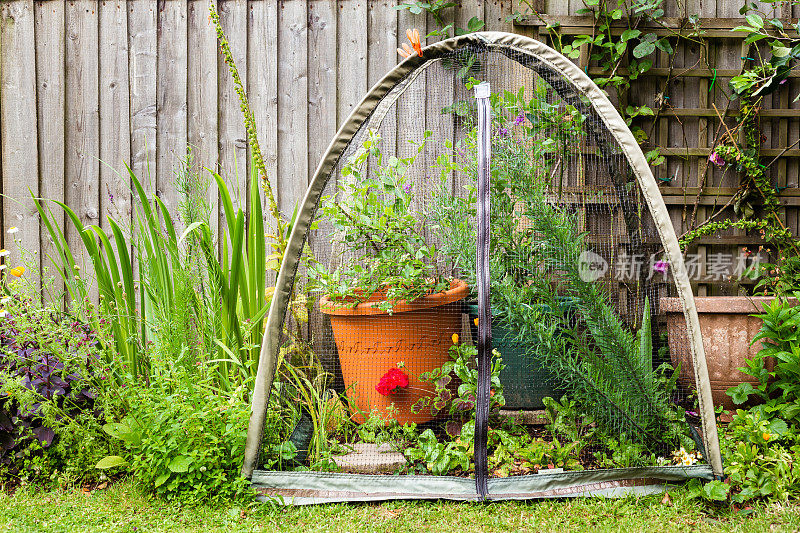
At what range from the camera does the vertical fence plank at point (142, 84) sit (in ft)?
8.79

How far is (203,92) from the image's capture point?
2.70 meters

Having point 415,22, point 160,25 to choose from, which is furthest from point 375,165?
point 160,25

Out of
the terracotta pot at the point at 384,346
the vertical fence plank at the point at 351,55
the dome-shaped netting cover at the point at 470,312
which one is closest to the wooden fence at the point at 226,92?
the vertical fence plank at the point at 351,55

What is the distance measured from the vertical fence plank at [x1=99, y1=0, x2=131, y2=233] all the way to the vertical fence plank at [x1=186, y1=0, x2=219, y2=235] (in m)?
0.35

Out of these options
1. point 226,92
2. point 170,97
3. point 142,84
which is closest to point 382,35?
point 226,92

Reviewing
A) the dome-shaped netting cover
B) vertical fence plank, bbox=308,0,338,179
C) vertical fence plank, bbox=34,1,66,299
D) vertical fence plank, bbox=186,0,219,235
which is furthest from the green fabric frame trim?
vertical fence plank, bbox=34,1,66,299

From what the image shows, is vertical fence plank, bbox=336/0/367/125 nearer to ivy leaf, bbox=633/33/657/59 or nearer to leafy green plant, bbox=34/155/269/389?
leafy green plant, bbox=34/155/269/389

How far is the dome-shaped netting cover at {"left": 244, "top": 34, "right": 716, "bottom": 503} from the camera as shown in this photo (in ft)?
5.78

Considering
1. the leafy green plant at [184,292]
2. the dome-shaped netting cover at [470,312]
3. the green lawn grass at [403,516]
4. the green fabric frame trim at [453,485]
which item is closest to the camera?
the green lawn grass at [403,516]

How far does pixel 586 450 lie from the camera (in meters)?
1.87

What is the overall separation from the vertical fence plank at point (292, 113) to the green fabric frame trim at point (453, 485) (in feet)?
4.76

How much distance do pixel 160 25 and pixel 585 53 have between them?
2204 millimetres

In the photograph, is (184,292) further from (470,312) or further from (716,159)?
(716,159)

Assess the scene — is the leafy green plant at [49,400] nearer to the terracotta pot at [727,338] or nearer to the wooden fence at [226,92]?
→ the wooden fence at [226,92]
